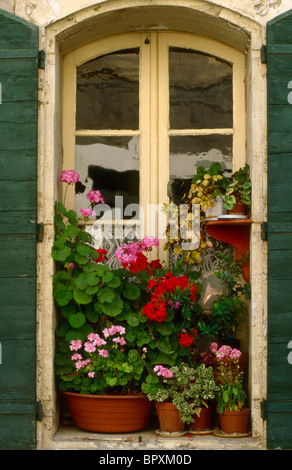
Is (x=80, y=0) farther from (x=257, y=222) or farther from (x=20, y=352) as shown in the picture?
(x=20, y=352)

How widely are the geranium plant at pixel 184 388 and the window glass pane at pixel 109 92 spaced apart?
1.80 metres

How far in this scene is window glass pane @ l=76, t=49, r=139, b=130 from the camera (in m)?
5.32

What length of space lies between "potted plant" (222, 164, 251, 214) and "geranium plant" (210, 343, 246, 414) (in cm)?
93

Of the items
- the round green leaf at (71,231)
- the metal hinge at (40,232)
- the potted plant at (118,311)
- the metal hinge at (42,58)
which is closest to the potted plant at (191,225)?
the potted plant at (118,311)

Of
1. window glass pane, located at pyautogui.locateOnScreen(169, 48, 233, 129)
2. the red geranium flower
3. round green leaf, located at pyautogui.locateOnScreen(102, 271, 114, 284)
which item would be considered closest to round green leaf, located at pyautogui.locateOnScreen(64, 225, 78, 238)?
round green leaf, located at pyautogui.locateOnScreen(102, 271, 114, 284)

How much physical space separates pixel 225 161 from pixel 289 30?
1.03 meters

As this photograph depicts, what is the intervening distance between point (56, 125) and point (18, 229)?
794 mm

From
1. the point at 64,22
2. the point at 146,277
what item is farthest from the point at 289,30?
the point at 146,277

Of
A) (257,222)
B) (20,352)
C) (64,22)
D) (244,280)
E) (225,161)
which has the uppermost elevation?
(64,22)

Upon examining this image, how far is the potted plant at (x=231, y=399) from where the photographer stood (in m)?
4.71

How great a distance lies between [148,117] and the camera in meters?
5.29

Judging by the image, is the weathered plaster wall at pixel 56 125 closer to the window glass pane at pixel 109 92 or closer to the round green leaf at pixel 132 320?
the window glass pane at pixel 109 92

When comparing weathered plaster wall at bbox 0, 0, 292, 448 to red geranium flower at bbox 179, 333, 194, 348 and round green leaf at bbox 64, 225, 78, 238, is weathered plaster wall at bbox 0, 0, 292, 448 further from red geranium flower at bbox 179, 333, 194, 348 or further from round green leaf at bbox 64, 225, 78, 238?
red geranium flower at bbox 179, 333, 194, 348

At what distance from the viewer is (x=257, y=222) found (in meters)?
4.76
